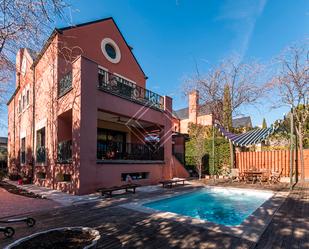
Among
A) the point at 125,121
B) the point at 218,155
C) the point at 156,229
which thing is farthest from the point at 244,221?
the point at 218,155

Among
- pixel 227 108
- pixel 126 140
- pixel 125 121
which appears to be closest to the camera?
pixel 125 121

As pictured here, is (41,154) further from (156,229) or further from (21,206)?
(156,229)

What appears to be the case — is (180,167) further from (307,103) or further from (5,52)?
(5,52)

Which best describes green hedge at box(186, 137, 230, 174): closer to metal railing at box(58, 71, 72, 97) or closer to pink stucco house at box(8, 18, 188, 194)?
pink stucco house at box(8, 18, 188, 194)

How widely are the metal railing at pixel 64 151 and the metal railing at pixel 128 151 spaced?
1499mm

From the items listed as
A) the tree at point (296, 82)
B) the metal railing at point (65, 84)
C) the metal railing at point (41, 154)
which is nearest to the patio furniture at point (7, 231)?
the metal railing at point (65, 84)

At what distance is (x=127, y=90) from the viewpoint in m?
13.3

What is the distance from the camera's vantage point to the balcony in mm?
12039

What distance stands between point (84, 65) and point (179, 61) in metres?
13.1

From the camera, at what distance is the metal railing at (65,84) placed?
37.2 feet

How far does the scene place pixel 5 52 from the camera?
18.2 feet

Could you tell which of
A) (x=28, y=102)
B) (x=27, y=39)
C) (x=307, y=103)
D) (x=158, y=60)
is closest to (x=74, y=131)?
(x=27, y=39)

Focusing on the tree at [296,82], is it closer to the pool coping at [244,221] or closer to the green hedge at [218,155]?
the green hedge at [218,155]

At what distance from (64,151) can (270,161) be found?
14.5 m
